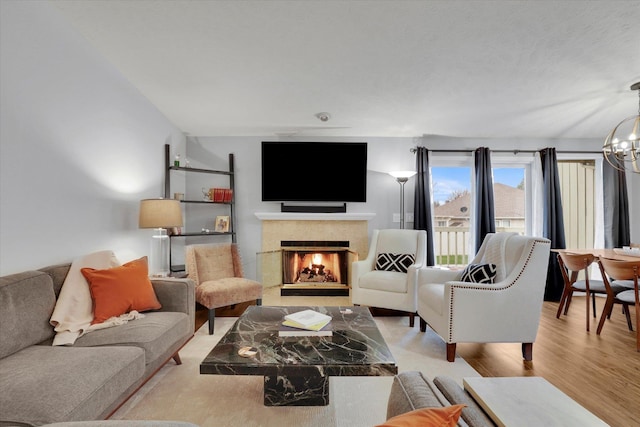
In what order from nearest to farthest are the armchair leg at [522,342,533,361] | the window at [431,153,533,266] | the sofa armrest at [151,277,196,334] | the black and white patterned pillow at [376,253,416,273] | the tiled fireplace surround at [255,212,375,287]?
1. the sofa armrest at [151,277,196,334]
2. the armchair leg at [522,342,533,361]
3. the black and white patterned pillow at [376,253,416,273]
4. the tiled fireplace surround at [255,212,375,287]
5. the window at [431,153,533,266]

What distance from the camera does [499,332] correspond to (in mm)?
2523

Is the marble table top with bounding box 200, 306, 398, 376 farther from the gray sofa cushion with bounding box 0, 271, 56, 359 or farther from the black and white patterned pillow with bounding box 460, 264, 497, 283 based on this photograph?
the black and white patterned pillow with bounding box 460, 264, 497, 283

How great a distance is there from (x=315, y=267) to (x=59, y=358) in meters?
3.40

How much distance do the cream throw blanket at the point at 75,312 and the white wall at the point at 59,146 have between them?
0.84 feet

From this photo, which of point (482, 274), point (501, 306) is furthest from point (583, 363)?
point (482, 274)

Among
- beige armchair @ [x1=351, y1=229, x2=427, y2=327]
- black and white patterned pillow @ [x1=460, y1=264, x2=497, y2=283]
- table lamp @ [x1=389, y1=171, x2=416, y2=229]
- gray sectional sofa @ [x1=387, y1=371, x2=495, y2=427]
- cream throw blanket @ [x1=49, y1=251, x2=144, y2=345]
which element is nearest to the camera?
gray sectional sofa @ [x1=387, y1=371, x2=495, y2=427]

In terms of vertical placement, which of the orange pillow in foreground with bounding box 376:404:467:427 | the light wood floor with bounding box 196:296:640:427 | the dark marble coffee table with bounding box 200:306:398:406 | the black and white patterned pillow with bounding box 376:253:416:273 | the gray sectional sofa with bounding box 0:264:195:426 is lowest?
the light wood floor with bounding box 196:296:640:427

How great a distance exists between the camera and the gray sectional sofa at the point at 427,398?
0.75 metres

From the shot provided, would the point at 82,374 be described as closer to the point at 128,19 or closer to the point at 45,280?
the point at 45,280

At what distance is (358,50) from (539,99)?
2.13 meters

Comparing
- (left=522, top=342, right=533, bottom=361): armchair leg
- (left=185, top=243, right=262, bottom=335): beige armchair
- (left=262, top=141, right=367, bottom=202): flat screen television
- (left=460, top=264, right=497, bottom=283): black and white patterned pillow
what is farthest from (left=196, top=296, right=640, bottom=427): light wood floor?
(left=262, top=141, right=367, bottom=202): flat screen television

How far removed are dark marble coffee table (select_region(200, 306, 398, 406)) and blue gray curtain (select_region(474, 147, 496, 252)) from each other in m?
2.91

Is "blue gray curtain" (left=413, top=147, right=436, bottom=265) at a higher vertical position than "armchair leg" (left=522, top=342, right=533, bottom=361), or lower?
higher

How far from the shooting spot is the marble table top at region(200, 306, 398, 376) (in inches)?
62.1
